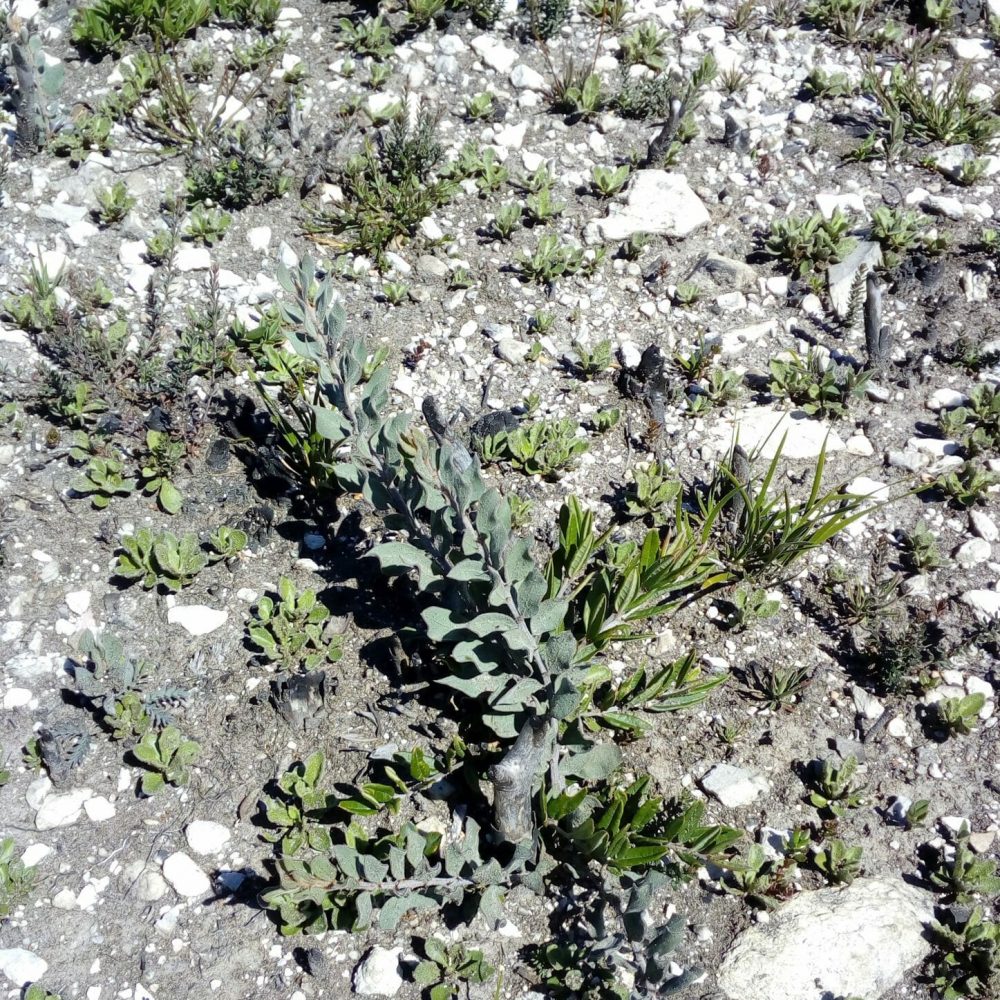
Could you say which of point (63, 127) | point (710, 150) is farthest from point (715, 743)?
point (63, 127)

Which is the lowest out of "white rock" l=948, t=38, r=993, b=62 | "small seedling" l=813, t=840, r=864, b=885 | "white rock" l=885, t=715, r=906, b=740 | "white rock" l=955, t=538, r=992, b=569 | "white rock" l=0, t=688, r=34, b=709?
"white rock" l=0, t=688, r=34, b=709

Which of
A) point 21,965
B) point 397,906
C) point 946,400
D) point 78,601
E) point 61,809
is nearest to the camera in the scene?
point 397,906

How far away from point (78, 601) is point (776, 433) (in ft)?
11.0

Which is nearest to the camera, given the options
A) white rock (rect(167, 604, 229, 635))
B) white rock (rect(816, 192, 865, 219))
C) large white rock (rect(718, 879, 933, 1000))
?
large white rock (rect(718, 879, 933, 1000))

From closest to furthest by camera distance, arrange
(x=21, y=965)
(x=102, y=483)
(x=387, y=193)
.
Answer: (x=21, y=965)
(x=102, y=483)
(x=387, y=193)

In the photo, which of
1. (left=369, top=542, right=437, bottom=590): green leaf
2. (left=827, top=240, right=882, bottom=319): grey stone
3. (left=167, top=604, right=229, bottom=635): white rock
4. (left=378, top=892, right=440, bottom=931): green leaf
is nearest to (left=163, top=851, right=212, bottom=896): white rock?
(left=378, top=892, right=440, bottom=931): green leaf

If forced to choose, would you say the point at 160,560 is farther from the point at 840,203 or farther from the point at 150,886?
the point at 840,203

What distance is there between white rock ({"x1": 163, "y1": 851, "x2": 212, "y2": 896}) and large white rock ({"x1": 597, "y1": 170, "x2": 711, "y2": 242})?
3.94 m

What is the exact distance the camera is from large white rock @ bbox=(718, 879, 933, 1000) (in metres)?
3.51

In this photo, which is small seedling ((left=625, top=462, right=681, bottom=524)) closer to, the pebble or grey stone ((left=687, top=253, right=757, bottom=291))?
grey stone ((left=687, top=253, right=757, bottom=291))

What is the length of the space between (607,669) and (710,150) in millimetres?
3806

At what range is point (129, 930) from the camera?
11.6ft

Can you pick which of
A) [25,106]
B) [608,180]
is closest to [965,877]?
[608,180]

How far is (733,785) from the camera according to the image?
3.92m
